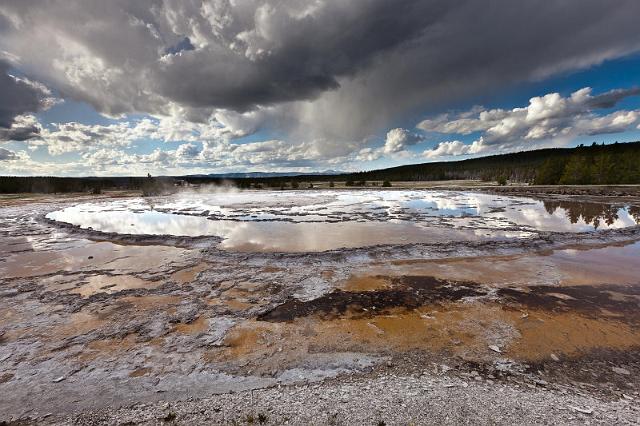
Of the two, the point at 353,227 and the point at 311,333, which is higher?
the point at 353,227

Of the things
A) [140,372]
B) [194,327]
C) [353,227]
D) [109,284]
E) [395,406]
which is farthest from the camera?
[353,227]

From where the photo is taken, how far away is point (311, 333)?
5883mm

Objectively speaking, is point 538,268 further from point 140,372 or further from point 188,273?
point 188,273

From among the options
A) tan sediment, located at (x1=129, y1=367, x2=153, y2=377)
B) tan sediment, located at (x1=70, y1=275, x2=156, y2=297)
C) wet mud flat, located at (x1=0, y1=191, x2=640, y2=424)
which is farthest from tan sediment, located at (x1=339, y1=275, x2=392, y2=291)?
tan sediment, located at (x1=70, y1=275, x2=156, y2=297)

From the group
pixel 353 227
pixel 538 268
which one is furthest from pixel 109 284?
pixel 538 268

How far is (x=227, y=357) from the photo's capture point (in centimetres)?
510

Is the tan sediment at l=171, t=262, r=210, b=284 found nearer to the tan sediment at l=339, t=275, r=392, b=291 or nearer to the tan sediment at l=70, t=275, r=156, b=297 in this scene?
the tan sediment at l=70, t=275, r=156, b=297

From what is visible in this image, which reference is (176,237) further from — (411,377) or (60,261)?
(411,377)

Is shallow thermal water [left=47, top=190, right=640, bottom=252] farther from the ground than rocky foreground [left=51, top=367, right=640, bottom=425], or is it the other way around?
shallow thermal water [left=47, top=190, right=640, bottom=252]

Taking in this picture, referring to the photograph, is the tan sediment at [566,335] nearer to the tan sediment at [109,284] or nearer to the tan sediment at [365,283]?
the tan sediment at [365,283]

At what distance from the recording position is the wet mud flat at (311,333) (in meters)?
4.08

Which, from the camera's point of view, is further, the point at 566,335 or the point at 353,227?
the point at 353,227

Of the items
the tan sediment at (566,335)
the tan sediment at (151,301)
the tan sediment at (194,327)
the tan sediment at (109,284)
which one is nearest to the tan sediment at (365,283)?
the tan sediment at (566,335)

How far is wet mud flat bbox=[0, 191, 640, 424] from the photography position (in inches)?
161
